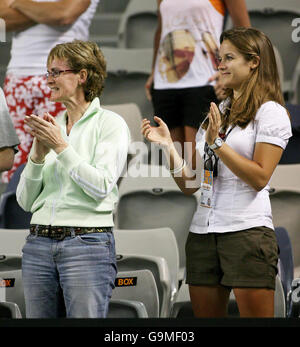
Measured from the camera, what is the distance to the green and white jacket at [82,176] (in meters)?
2.27

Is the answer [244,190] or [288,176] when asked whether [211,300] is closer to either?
[244,190]

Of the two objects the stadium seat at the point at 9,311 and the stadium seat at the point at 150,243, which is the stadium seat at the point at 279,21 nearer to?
the stadium seat at the point at 150,243

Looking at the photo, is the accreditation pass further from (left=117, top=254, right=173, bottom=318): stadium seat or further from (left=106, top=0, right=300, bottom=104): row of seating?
(left=106, top=0, right=300, bottom=104): row of seating

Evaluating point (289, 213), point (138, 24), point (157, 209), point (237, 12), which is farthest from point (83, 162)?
point (138, 24)

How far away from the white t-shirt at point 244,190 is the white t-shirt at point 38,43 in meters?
1.47

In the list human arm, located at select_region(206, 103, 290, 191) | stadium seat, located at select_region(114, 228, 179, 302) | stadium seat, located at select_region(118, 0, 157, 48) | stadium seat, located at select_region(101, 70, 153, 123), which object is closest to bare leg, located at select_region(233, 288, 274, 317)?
human arm, located at select_region(206, 103, 290, 191)

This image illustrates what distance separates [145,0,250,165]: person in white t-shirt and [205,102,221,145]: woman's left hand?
1.35 meters

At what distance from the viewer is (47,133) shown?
2.26m

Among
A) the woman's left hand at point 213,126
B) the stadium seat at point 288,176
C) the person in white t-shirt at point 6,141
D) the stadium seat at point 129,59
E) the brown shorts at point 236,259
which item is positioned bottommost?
the stadium seat at point 288,176

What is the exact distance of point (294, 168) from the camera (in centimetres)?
359

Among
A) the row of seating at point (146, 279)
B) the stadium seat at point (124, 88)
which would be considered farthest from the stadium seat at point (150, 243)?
the stadium seat at point (124, 88)

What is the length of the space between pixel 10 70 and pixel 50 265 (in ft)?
5.34
